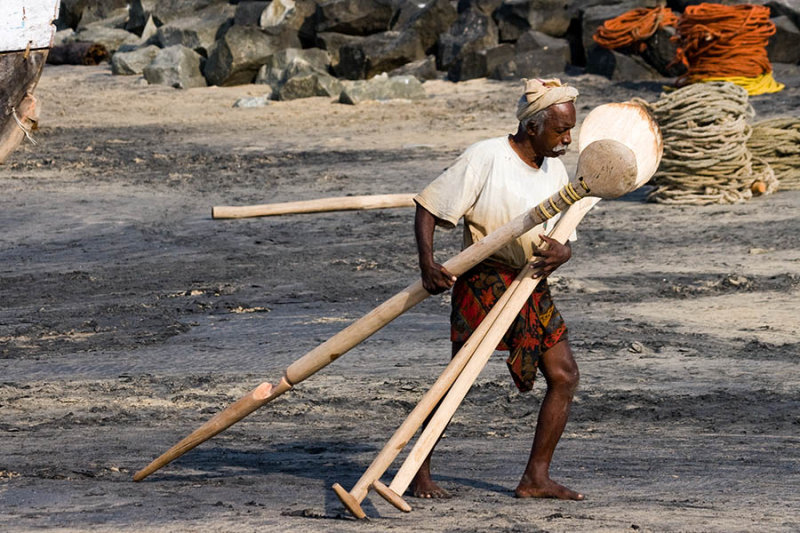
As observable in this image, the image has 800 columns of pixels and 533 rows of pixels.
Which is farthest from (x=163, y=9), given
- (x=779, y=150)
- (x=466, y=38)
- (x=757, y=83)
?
(x=779, y=150)

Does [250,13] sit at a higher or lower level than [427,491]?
higher

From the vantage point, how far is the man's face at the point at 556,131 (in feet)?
13.4

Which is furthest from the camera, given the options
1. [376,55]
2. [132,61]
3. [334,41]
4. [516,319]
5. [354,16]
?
[132,61]

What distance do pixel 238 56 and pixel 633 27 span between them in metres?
6.21

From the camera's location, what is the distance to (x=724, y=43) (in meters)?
14.8

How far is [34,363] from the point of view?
6.71 m

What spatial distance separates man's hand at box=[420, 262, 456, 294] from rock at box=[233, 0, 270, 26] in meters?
18.5

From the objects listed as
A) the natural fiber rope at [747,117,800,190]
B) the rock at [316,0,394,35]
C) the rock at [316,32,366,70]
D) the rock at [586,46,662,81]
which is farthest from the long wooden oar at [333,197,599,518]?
the rock at [316,0,394,35]

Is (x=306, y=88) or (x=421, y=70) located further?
(x=421, y=70)

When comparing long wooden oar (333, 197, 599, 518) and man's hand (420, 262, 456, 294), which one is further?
man's hand (420, 262, 456, 294)

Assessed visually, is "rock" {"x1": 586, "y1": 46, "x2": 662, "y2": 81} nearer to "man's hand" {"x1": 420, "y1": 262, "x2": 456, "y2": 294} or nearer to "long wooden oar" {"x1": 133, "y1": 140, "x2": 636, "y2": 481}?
"long wooden oar" {"x1": 133, "y1": 140, "x2": 636, "y2": 481}

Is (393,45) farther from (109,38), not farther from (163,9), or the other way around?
(109,38)

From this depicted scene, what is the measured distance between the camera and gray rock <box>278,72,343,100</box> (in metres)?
17.7

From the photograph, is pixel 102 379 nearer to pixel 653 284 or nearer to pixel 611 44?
pixel 653 284
